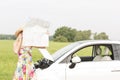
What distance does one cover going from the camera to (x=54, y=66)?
9641 millimetres

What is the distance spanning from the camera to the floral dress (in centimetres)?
1022

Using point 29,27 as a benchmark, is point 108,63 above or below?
below

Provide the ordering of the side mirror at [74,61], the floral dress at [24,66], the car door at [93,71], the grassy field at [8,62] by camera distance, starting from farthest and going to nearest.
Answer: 1. the grassy field at [8,62]
2. the floral dress at [24,66]
3. the car door at [93,71]
4. the side mirror at [74,61]

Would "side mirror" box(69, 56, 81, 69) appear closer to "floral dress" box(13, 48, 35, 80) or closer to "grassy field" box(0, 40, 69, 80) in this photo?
"floral dress" box(13, 48, 35, 80)

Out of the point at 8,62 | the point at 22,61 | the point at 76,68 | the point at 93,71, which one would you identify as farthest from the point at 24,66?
the point at 8,62

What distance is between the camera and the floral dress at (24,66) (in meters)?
10.2

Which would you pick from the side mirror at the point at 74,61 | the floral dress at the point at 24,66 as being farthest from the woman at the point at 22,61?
the side mirror at the point at 74,61

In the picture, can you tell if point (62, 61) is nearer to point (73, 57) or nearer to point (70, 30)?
point (73, 57)

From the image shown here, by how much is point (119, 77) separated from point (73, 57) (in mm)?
1123

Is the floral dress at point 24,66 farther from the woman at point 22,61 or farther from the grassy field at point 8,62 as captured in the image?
the grassy field at point 8,62

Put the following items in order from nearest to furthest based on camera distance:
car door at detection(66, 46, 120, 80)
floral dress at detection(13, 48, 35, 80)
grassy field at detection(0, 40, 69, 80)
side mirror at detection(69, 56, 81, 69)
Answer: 1. side mirror at detection(69, 56, 81, 69)
2. car door at detection(66, 46, 120, 80)
3. floral dress at detection(13, 48, 35, 80)
4. grassy field at detection(0, 40, 69, 80)

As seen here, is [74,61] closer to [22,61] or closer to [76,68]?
[76,68]

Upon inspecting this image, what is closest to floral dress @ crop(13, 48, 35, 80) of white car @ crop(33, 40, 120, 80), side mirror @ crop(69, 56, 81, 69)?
white car @ crop(33, 40, 120, 80)

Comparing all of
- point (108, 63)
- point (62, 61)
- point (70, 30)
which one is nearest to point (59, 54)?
point (62, 61)
